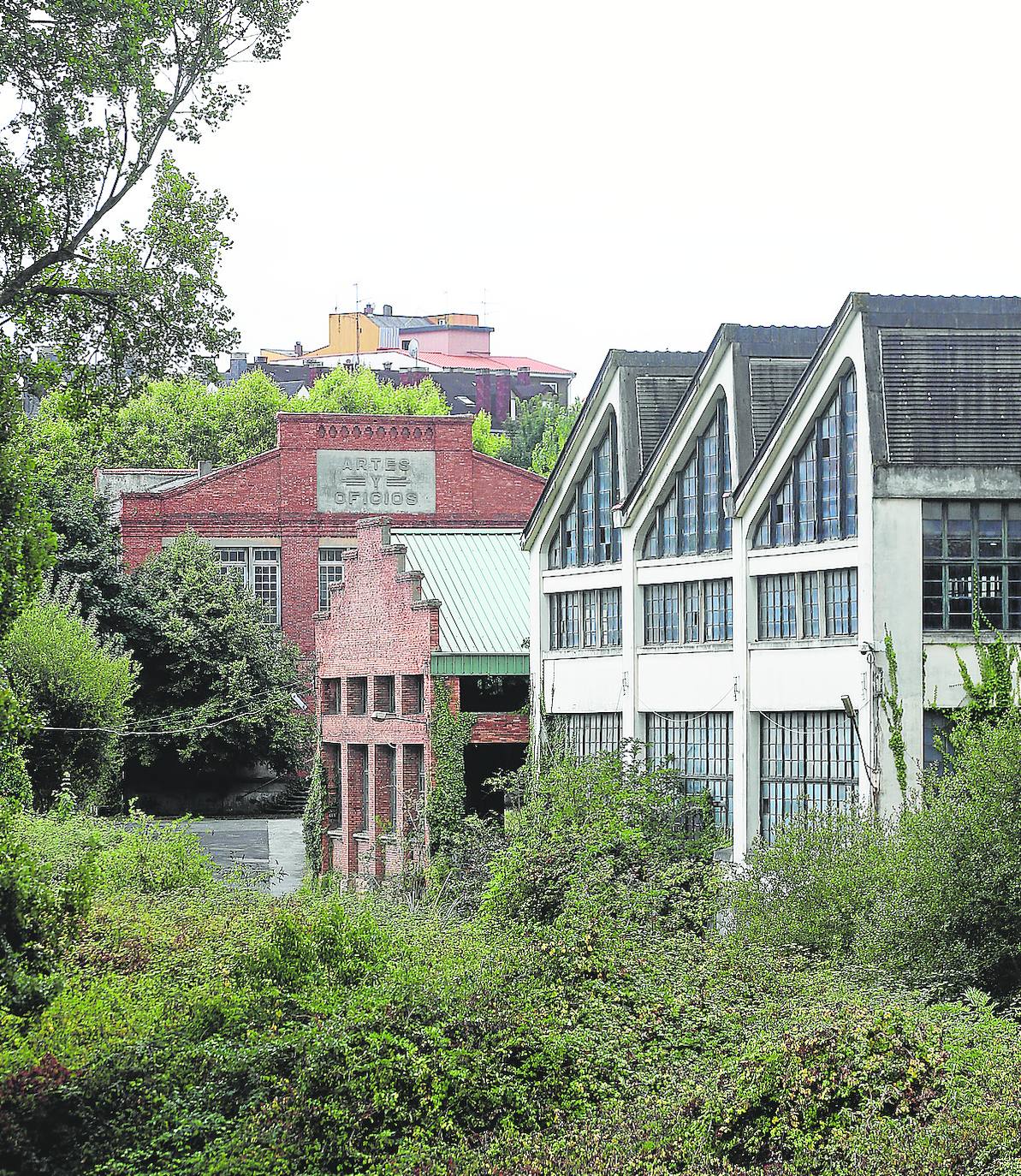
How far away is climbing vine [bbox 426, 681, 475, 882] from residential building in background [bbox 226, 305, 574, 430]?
253 ft

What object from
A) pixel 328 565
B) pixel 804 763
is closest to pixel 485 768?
pixel 804 763

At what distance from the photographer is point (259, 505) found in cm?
6319

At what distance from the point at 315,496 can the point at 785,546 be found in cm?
3239

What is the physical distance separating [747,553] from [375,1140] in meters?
19.5

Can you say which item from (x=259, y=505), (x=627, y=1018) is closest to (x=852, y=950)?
(x=627, y=1018)

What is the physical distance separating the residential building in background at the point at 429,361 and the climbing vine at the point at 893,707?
90192 mm

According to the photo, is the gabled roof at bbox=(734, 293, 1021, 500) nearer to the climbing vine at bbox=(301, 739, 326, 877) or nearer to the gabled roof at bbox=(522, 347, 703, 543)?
the gabled roof at bbox=(522, 347, 703, 543)

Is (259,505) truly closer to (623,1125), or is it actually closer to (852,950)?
(852,950)

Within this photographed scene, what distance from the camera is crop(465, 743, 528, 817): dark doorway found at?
4450 cm

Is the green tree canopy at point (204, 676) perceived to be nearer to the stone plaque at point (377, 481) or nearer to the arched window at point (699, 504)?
the stone plaque at point (377, 481)

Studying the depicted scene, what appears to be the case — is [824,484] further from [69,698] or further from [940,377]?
[69,698]

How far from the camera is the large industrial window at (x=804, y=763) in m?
31.0

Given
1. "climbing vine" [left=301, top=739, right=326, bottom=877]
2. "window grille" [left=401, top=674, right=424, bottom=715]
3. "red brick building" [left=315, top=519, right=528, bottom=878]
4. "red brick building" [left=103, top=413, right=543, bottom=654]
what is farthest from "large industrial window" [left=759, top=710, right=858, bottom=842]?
"red brick building" [left=103, top=413, right=543, bottom=654]

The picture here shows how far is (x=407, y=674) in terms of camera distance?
4519 centimetres
